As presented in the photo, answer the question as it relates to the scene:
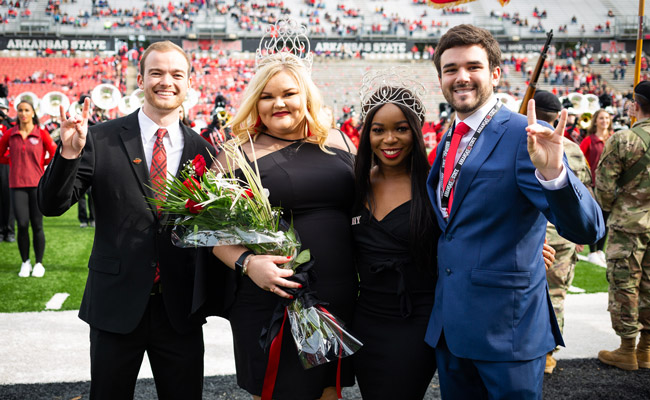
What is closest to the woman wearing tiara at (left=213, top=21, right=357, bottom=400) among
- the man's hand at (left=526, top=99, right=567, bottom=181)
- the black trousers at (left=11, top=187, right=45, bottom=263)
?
the man's hand at (left=526, top=99, right=567, bottom=181)

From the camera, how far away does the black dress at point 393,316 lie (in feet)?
7.72

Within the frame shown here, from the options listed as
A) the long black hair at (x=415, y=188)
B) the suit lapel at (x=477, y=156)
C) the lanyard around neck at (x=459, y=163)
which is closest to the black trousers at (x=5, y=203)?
the long black hair at (x=415, y=188)

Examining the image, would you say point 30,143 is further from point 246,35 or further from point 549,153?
point 246,35

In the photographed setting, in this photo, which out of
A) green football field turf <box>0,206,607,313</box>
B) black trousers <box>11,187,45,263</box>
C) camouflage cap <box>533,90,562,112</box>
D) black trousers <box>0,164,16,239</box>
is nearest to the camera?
camouflage cap <box>533,90,562,112</box>

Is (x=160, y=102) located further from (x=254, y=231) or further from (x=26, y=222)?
(x=26, y=222)

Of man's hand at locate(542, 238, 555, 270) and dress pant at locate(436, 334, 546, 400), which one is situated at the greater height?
man's hand at locate(542, 238, 555, 270)

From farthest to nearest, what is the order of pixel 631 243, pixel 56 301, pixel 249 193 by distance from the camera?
pixel 56 301 < pixel 631 243 < pixel 249 193

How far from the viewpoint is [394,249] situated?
7.92 ft

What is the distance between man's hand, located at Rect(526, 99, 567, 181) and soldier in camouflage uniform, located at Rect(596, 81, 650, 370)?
2829 millimetres

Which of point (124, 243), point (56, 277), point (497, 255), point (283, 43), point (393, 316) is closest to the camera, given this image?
point (497, 255)

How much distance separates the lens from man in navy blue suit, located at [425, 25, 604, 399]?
203 cm

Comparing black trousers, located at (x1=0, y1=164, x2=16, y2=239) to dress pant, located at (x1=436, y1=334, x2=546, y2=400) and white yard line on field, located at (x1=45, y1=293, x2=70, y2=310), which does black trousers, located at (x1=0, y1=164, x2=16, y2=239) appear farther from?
dress pant, located at (x1=436, y1=334, x2=546, y2=400)

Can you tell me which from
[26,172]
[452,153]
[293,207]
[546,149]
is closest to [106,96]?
[26,172]

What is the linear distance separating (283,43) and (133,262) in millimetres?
1341
